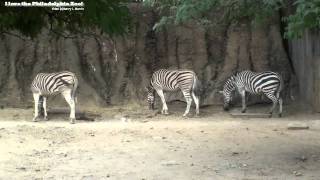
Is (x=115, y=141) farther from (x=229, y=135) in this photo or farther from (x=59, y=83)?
(x=59, y=83)

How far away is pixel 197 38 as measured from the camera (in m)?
15.8

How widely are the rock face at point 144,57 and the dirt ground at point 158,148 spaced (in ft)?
6.23

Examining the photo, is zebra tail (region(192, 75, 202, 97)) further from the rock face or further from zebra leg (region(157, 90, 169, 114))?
zebra leg (region(157, 90, 169, 114))

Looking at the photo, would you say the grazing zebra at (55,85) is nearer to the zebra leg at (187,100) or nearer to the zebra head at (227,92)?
the zebra leg at (187,100)

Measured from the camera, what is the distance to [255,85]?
14.5 m

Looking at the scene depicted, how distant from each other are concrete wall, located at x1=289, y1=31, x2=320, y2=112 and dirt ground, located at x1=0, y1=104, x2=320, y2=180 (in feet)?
2.29

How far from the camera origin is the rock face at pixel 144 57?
50.4 ft

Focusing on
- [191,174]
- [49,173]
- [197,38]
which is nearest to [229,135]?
[191,174]

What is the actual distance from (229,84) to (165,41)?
2.18m

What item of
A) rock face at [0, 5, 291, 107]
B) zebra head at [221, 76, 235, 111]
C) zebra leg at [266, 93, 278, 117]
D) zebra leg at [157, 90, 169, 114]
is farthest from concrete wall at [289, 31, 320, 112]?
zebra leg at [157, 90, 169, 114]

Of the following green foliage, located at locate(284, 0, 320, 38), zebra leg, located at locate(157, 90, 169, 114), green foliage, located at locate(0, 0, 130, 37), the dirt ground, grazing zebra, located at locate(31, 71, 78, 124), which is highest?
green foliage, located at locate(284, 0, 320, 38)

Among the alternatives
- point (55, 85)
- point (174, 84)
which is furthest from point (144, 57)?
point (55, 85)

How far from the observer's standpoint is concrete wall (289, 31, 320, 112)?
13.8 m

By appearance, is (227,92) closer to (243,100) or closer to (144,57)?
(243,100)
